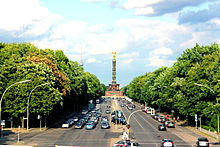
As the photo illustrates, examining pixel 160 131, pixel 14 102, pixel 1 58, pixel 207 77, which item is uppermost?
pixel 1 58

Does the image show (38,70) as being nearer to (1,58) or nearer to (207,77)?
(1,58)

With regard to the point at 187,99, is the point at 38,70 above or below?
above

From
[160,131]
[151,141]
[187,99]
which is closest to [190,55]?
[187,99]

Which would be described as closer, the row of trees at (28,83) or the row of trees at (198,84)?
the row of trees at (198,84)

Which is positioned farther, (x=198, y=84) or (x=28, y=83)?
(x=28, y=83)

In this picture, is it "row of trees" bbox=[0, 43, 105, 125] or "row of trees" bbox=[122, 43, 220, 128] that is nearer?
"row of trees" bbox=[122, 43, 220, 128]

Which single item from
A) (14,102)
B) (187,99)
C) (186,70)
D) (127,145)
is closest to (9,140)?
(14,102)

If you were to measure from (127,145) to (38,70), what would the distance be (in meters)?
35.5

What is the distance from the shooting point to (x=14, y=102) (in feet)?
207

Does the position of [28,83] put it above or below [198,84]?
above

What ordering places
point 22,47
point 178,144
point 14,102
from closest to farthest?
point 178,144 → point 14,102 → point 22,47

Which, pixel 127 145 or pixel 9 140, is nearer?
pixel 127 145

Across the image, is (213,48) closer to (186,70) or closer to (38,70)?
(186,70)

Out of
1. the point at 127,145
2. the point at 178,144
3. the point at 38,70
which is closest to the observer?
the point at 127,145
